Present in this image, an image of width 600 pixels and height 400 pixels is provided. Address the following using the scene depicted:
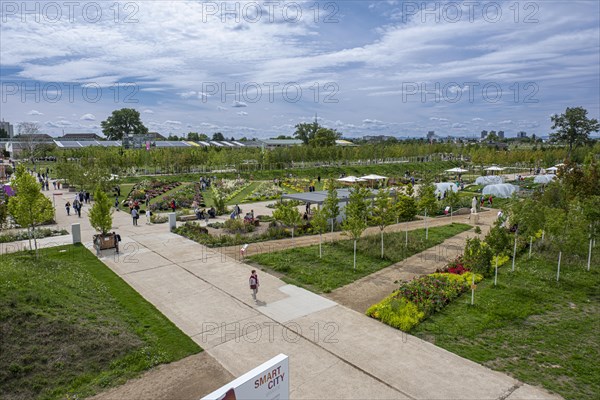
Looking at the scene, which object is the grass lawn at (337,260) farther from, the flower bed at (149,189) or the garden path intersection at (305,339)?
the flower bed at (149,189)

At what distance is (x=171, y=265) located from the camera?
63.4 feet

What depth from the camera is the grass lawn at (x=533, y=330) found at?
10.4 meters

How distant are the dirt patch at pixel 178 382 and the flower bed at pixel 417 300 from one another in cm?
566

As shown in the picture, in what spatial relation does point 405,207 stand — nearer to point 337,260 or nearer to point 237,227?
point 337,260

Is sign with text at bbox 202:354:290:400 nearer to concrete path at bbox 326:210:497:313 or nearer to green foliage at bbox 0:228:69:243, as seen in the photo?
concrete path at bbox 326:210:497:313

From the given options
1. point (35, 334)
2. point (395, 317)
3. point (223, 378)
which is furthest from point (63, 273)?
point (395, 317)

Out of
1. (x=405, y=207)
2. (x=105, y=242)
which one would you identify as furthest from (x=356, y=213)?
(x=105, y=242)

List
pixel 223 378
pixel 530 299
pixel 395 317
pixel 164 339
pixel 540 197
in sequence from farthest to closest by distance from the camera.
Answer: pixel 540 197
pixel 530 299
pixel 395 317
pixel 164 339
pixel 223 378

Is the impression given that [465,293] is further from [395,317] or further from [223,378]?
[223,378]

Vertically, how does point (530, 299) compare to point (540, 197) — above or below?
below

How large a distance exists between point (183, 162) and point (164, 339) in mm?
54620

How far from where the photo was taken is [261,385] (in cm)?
712

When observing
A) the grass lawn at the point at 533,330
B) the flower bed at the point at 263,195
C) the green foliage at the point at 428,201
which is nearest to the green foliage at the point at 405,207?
the green foliage at the point at 428,201

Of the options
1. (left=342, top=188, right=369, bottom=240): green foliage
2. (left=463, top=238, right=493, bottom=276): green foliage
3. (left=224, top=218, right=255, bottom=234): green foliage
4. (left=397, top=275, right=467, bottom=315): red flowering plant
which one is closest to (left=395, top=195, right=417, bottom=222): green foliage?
(left=342, top=188, right=369, bottom=240): green foliage
